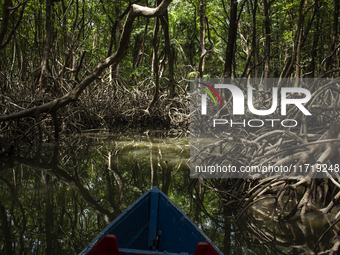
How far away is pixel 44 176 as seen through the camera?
477 centimetres

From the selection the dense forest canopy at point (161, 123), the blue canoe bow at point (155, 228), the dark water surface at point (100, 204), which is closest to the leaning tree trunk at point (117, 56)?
the dense forest canopy at point (161, 123)

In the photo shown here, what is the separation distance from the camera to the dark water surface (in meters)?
2.72

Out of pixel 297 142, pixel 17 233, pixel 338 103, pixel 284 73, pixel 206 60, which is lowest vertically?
pixel 17 233

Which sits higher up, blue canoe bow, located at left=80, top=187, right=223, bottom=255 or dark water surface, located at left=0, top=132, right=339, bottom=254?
blue canoe bow, located at left=80, top=187, right=223, bottom=255

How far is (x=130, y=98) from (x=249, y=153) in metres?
8.03

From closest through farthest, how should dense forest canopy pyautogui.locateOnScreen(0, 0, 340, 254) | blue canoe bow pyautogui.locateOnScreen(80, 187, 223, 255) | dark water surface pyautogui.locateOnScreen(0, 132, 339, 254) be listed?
blue canoe bow pyautogui.locateOnScreen(80, 187, 223, 255)
dark water surface pyautogui.locateOnScreen(0, 132, 339, 254)
dense forest canopy pyautogui.locateOnScreen(0, 0, 340, 254)

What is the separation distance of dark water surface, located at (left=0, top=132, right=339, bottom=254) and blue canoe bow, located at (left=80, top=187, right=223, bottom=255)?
51cm

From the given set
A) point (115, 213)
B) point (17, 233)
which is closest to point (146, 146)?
point (115, 213)

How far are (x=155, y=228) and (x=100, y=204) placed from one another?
134cm

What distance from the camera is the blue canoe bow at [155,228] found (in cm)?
219

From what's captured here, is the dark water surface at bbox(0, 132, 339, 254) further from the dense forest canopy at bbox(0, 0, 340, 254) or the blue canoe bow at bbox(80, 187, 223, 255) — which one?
the blue canoe bow at bbox(80, 187, 223, 255)

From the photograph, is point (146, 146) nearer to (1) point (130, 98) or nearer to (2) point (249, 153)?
(2) point (249, 153)

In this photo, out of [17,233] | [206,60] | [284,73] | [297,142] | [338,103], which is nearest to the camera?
[17,233]

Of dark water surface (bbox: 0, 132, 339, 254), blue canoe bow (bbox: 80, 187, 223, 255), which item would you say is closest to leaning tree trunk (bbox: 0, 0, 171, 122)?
dark water surface (bbox: 0, 132, 339, 254)
